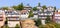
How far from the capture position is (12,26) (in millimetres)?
14984

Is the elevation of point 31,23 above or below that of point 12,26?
above

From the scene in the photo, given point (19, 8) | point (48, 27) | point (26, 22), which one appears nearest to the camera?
point (26, 22)

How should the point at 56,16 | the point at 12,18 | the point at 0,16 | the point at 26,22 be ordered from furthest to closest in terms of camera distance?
the point at 12,18, the point at 56,16, the point at 0,16, the point at 26,22

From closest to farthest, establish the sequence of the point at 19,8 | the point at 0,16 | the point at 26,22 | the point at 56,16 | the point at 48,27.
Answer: the point at 26,22 → the point at 48,27 → the point at 0,16 → the point at 56,16 → the point at 19,8

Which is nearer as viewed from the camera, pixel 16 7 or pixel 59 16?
pixel 59 16

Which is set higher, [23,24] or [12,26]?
[23,24]

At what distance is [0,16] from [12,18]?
95.7 inches

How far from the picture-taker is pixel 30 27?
242 inches

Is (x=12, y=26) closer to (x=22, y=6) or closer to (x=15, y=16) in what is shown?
(x=15, y=16)

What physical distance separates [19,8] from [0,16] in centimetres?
860

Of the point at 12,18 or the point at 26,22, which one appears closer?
the point at 26,22

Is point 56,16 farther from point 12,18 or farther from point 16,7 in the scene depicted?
point 16,7

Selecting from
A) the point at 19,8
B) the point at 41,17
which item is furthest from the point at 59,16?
the point at 19,8

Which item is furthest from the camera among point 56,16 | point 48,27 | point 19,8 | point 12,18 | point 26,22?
point 19,8
